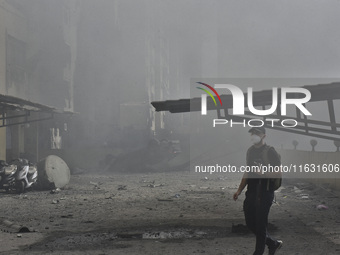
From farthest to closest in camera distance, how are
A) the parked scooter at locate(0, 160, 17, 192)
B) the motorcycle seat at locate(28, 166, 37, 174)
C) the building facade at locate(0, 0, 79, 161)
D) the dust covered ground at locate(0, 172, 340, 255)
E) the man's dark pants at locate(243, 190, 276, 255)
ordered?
the building facade at locate(0, 0, 79, 161), the motorcycle seat at locate(28, 166, 37, 174), the parked scooter at locate(0, 160, 17, 192), the dust covered ground at locate(0, 172, 340, 255), the man's dark pants at locate(243, 190, 276, 255)

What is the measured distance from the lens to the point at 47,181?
1427 cm

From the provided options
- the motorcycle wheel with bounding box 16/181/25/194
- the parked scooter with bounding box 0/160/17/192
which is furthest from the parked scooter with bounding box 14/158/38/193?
the parked scooter with bounding box 0/160/17/192

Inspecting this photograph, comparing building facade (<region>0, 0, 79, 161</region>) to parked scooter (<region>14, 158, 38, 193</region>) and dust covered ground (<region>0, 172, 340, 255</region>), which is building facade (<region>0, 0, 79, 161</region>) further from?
dust covered ground (<region>0, 172, 340, 255</region>)

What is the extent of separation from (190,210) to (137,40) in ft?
84.6

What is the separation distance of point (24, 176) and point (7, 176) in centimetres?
47

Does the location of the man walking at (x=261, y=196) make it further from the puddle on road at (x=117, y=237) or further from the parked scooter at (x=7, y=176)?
the parked scooter at (x=7, y=176)

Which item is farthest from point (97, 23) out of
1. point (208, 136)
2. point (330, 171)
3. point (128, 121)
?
point (330, 171)

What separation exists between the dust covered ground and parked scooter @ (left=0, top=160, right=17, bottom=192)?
412mm

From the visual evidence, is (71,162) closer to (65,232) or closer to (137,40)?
(137,40)

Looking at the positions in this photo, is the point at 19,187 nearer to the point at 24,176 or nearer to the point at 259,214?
the point at 24,176

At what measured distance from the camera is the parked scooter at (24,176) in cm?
1341

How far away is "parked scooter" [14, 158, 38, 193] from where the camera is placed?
13406 mm

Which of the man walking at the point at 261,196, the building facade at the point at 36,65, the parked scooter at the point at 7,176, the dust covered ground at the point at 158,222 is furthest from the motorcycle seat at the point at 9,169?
the man walking at the point at 261,196

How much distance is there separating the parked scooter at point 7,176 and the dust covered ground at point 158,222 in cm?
41
